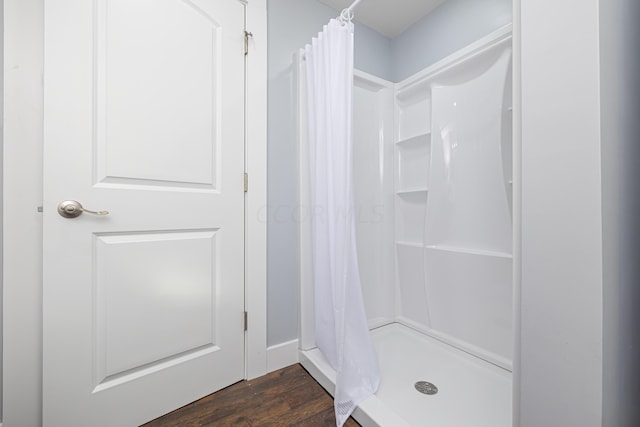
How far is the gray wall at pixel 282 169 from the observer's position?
143 centimetres

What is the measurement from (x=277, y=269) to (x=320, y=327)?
38 centimetres

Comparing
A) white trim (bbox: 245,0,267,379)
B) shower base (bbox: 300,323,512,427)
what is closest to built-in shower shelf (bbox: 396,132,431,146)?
white trim (bbox: 245,0,267,379)

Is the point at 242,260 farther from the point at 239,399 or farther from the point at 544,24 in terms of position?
the point at 544,24

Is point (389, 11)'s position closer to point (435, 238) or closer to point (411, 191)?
point (411, 191)

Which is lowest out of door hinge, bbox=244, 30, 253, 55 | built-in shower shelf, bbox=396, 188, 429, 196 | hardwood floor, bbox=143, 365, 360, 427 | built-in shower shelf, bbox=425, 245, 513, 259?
hardwood floor, bbox=143, 365, 360, 427

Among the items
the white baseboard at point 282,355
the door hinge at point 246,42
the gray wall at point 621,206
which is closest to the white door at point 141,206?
the door hinge at point 246,42

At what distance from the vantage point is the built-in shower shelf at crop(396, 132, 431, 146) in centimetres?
174

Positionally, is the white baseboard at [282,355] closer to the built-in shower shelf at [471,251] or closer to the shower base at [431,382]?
the shower base at [431,382]

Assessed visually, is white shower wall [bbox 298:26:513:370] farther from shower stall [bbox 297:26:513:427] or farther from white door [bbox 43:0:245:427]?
white door [bbox 43:0:245:427]

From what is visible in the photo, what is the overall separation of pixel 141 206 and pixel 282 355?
1040 millimetres

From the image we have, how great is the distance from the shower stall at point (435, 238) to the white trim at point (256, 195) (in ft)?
0.70

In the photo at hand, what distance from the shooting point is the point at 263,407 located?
1146 mm

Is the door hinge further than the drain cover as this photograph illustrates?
Yes

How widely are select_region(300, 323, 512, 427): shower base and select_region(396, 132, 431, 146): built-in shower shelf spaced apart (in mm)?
1301
